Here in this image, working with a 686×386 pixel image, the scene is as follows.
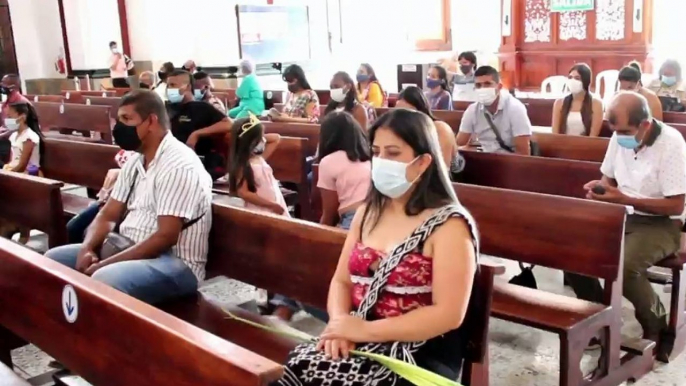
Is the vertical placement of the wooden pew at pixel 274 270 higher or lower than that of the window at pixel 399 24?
lower

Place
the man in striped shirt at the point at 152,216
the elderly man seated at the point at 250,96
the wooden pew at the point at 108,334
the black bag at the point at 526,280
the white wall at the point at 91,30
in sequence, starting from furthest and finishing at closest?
the white wall at the point at 91,30
the elderly man seated at the point at 250,96
the black bag at the point at 526,280
the man in striped shirt at the point at 152,216
the wooden pew at the point at 108,334

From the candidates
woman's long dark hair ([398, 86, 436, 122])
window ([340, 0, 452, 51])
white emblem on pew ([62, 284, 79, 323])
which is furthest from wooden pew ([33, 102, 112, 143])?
window ([340, 0, 452, 51])

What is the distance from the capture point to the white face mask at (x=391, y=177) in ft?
6.97

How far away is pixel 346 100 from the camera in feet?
17.7

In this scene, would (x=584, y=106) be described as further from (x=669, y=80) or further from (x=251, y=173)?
(x=251, y=173)

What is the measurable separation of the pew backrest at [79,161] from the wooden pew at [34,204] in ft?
2.46

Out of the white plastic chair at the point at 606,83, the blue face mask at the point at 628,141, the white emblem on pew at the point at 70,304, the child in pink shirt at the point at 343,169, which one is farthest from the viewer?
the white plastic chair at the point at 606,83

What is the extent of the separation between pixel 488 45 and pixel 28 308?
1024 centimetres

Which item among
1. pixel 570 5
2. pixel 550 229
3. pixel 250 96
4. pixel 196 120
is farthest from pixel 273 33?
pixel 550 229

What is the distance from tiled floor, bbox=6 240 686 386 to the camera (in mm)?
3107

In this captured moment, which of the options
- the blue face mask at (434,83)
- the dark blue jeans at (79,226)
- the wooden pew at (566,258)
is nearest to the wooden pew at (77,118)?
the blue face mask at (434,83)

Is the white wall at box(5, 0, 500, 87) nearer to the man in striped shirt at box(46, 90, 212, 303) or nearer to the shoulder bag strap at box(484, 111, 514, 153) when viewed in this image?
the shoulder bag strap at box(484, 111, 514, 153)

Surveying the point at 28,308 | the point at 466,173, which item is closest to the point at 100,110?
the point at 466,173

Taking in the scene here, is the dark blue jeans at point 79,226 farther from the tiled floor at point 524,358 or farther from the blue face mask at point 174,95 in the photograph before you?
the blue face mask at point 174,95
